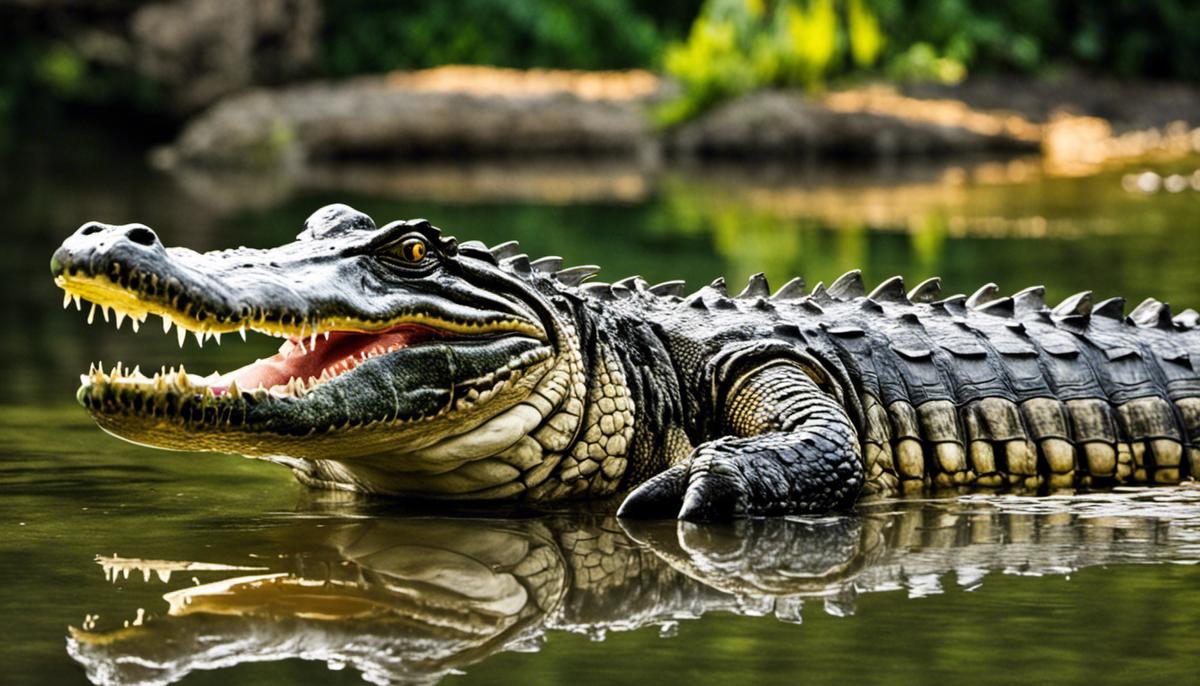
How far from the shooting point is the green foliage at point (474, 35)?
2878 centimetres

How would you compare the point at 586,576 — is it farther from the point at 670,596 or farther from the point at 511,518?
the point at 511,518

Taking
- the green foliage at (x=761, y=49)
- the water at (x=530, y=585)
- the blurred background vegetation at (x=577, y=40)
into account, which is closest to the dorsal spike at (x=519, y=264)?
the water at (x=530, y=585)

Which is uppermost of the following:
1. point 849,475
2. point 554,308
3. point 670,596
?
point 554,308

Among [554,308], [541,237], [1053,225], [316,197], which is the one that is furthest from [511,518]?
[316,197]

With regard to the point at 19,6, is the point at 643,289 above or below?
below

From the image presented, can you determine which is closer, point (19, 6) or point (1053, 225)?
point (1053, 225)

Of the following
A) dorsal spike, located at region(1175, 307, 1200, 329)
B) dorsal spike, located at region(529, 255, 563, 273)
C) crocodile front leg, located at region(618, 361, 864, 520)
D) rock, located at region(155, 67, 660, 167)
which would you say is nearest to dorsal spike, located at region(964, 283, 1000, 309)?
dorsal spike, located at region(1175, 307, 1200, 329)

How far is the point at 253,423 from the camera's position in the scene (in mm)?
4570

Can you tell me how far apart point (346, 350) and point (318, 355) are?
78mm

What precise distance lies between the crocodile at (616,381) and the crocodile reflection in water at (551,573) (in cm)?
21

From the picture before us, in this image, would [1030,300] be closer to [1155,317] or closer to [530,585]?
[1155,317]

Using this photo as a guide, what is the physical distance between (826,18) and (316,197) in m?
8.89

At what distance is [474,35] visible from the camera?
28969 mm

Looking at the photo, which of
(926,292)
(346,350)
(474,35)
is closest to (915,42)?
(474,35)
